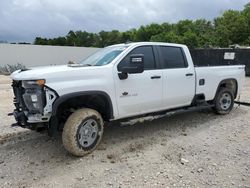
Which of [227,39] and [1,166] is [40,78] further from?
[227,39]

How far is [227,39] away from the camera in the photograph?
45.1 meters

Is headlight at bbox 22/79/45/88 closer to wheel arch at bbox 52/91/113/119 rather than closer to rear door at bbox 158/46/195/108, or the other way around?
wheel arch at bbox 52/91/113/119

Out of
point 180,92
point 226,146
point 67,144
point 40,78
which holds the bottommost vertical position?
point 226,146

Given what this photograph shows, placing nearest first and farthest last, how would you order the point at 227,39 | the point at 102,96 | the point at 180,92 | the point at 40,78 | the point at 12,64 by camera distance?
1. the point at 40,78
2. the point at 102,96
3. the point at 180,92
4. the point at 12,64
5. the point at 227,39

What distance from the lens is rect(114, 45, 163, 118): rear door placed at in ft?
18.4

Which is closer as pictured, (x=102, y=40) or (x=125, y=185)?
(x=125, y=185)

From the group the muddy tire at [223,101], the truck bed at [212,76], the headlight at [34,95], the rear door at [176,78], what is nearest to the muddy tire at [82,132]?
the headlight at [34,95]

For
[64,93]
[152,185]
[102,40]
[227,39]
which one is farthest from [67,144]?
[102,40]

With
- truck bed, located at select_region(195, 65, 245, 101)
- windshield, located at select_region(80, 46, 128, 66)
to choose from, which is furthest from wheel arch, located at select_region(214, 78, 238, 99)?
windshield, located at select_region(80, 46, 128, 66)

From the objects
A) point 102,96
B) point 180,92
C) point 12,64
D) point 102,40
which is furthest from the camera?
point 102,40

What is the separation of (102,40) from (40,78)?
7640 centimetres

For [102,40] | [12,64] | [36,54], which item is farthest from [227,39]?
[102,40]

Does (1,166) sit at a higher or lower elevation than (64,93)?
lower

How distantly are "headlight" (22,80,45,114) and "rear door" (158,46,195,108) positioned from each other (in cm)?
257
